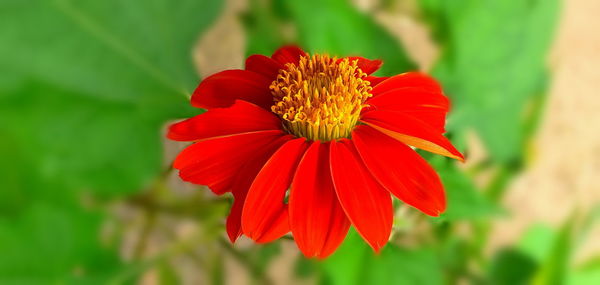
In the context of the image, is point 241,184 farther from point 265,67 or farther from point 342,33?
point 342,33

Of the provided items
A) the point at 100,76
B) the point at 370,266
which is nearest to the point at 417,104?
the point at 370,266

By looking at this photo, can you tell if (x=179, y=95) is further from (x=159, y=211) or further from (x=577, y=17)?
(x=577, y=17)

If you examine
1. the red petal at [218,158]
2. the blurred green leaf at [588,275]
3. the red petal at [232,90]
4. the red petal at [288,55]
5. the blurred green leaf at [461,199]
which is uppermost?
the red petal at [288,55]

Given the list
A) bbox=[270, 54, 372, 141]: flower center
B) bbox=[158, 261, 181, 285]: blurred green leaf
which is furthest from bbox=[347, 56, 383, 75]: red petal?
bbox=[158, 261, 181, 285]: blurred green leaf

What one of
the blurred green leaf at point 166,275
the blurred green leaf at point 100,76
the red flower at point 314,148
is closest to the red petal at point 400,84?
the red flower at point 314,148

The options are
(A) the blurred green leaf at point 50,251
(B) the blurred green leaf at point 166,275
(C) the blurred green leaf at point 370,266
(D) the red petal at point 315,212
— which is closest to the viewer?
(D) the red petal at point 315,212

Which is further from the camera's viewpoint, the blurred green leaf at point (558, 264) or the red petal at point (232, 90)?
the blurred green leaf at point (558, 264)

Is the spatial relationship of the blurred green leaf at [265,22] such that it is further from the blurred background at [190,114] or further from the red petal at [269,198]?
the red petal at [269,198]
